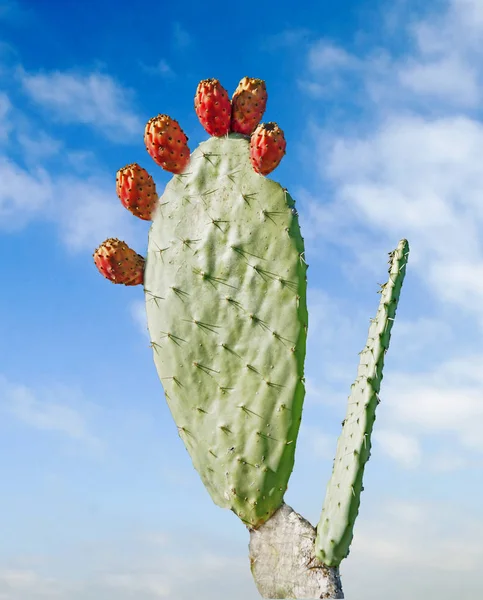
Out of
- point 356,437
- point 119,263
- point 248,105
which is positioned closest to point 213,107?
point 248,105

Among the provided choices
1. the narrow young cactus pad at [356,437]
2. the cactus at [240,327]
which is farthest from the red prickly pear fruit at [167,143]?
the narrow young cactus pad at [356,437]

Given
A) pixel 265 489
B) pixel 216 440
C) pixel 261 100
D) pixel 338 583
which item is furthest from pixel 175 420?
pixel 261 100

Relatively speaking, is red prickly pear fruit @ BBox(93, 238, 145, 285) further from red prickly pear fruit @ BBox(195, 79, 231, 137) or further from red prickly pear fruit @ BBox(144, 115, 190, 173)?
red prickly pear fruit @ BBox(195, 79, 231, 137)

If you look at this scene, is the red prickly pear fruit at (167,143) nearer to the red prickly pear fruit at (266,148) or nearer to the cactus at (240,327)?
the cactus at (240,327)

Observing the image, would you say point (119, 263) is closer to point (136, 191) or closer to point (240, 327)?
point (136, 191)

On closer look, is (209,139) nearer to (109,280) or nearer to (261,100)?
(261,100)

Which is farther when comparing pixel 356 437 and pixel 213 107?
Answer: pixel 213 107

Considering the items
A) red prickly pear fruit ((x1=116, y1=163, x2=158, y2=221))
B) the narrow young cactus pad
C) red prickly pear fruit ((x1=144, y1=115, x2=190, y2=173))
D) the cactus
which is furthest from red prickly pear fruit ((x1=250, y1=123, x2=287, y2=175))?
the narrow young cactus pad
